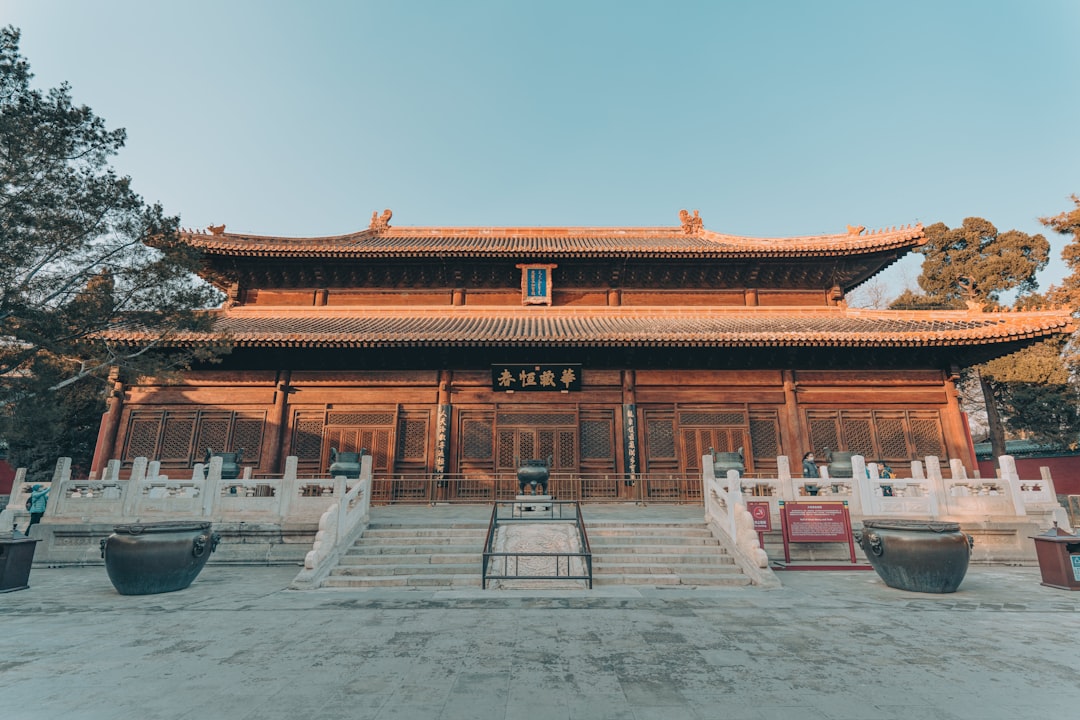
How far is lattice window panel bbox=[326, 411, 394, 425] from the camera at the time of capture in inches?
493

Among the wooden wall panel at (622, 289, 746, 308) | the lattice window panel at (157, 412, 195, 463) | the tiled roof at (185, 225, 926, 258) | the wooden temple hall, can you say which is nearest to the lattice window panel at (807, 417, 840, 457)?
the wooden temple hall

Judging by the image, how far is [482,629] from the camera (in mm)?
4824

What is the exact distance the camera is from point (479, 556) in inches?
300

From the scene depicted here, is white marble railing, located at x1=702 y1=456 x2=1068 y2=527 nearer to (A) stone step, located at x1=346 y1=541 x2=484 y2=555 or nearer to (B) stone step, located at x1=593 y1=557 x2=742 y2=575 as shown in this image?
(B) stone step, located at x1=593 y1=557 x2=742 y2=575

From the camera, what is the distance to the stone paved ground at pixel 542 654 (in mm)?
3195

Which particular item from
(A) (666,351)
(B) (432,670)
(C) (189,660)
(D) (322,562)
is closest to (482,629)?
(B) (432,670)

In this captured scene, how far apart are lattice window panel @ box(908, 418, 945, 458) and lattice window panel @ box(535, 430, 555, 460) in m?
9.04

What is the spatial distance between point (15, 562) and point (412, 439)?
706 centimetres

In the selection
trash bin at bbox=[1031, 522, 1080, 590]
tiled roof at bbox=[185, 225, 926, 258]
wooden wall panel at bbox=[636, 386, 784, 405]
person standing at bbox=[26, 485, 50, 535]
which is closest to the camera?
trash bin at bbox=[1031, 522, 1080, 590]

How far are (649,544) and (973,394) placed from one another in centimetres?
2856

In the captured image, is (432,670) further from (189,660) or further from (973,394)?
(973,394)

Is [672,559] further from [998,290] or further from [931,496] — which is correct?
[998,290]

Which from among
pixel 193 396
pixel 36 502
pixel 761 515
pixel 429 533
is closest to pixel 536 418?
pixel 429 533

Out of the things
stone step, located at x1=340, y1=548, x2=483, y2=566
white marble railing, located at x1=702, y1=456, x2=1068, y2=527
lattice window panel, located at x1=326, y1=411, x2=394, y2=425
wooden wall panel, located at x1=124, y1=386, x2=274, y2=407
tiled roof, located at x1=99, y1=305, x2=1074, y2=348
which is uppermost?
tiled roof, located at x1=99, y1=305, x2=1074, y2=348
